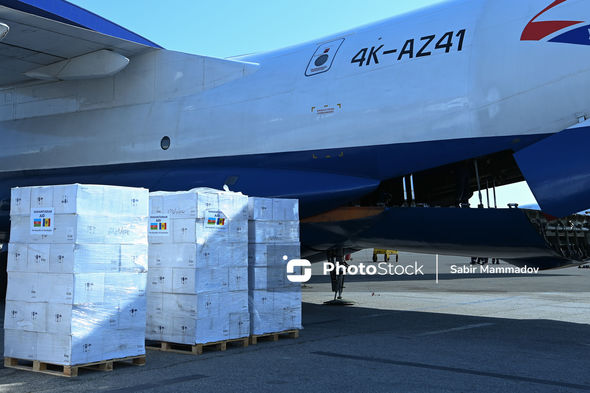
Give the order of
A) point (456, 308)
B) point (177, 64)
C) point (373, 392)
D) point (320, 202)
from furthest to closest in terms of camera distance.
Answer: point (456, 308)
point (177, 64)
point (320, 202)
point (373, 392)

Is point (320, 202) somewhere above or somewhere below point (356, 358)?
above

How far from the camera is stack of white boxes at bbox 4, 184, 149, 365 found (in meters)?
6.21

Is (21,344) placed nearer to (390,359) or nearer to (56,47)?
(390,359)

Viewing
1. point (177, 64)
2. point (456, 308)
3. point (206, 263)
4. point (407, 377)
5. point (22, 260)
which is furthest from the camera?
point (456, 308)

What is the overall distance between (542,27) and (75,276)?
6.60 metres

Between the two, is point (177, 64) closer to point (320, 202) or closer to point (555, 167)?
point (320, 202)

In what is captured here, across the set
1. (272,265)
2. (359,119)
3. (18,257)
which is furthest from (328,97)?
(18,257)

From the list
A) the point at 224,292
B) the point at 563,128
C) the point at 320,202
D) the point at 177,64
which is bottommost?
the point at 224,292

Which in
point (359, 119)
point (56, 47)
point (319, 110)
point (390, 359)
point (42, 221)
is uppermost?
point (56, 47)

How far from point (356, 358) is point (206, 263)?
216cm

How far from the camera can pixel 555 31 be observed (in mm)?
7930

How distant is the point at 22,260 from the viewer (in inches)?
261

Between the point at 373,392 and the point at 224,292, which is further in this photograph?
the point at 224,292

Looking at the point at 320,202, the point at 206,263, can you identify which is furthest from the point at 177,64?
the point at 206,263
